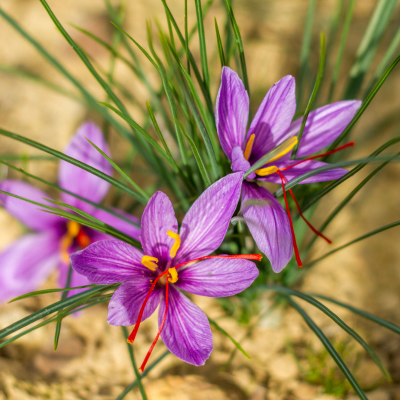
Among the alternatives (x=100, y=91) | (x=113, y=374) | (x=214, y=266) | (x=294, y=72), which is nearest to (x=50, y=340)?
(x=113, y=374)

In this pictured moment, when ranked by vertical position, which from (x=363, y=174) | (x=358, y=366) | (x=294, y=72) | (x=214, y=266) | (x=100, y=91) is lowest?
(x=358, y=366)

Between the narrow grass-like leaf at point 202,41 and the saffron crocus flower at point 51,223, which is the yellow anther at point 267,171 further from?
the saffron crocus flower at point 51,223

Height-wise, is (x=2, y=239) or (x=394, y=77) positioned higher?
(x=394, y=77)

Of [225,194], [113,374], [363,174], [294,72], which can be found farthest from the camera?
[294,72]

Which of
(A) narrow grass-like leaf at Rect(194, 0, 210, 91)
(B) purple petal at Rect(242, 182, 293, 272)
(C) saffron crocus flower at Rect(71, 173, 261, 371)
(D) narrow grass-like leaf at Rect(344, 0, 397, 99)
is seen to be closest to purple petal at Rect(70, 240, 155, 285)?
(C) saffron crocus flower at Rect(71, 173, 261, 371)

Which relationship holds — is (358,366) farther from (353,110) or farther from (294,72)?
(294,72)

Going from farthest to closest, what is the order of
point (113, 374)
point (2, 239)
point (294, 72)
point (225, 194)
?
point (294, 72) < point (2, 239) < point (113, 374) < point (225, 194)

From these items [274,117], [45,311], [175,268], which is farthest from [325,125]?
[45,311]
